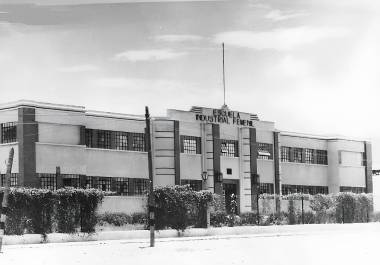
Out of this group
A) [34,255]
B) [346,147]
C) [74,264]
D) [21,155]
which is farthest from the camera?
[346,147]

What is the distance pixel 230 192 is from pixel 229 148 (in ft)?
11.0

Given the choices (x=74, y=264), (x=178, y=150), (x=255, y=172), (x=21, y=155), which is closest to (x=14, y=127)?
(x=21, y=155)

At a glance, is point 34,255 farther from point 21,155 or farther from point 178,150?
point 178,150

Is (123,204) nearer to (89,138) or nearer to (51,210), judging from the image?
(89,138)

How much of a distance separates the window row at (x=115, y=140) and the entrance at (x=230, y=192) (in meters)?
7.99

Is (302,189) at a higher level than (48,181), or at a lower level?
lower

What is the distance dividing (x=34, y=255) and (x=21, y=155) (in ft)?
65.8

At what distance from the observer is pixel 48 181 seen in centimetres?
4606

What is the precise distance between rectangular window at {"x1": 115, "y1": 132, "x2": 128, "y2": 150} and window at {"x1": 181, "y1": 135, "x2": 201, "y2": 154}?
4640 mm

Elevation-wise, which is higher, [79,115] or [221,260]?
[79,115]

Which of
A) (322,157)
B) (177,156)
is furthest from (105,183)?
(322,157)

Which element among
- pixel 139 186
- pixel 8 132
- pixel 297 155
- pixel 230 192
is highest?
pixel 8 132

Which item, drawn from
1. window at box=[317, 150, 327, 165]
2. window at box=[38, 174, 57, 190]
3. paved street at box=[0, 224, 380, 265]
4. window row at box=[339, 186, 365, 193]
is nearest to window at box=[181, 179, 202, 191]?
window at box=[38, 174, 57, 190]

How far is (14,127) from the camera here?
45719 mm
